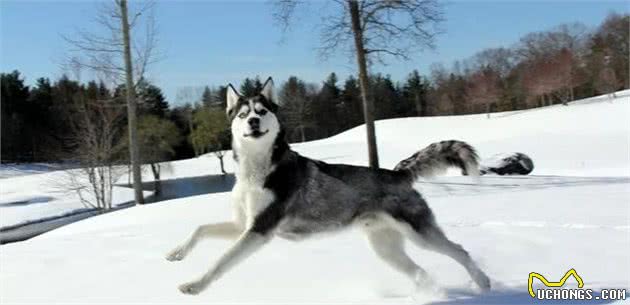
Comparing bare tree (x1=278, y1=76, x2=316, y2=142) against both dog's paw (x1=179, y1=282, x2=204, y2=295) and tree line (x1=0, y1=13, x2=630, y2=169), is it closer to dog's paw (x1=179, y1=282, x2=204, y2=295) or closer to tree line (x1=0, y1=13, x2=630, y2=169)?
tree line (x1=0, y1=13, x2=630, y2=169)

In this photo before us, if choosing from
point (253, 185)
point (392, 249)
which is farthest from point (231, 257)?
point (392, 249)

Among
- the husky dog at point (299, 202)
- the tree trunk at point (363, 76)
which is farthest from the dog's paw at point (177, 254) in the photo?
the tree trunk at point (363, 76)

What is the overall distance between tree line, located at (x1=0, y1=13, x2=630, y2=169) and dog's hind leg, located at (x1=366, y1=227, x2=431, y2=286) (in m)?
34.5

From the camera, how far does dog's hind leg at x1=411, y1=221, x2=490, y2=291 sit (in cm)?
484

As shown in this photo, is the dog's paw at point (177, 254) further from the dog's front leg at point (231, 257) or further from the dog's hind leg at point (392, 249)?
the dog's hind leg at point (392, 249)

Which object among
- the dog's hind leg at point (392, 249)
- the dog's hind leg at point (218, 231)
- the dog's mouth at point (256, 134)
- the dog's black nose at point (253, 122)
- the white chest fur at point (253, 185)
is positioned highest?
the dog's black nose at point (253, 122)

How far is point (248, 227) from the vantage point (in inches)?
171

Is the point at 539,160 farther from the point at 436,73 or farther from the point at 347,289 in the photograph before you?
the point at 436,73

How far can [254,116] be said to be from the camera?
14.2 ft

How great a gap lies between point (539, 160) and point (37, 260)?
1047 inches

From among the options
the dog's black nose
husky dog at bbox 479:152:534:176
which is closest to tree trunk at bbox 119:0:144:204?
husky dog at bbox 479:152:534:176

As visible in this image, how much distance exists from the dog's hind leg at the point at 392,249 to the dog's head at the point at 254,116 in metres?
1.31

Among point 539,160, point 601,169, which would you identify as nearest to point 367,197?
point 601,169

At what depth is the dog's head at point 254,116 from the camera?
4355mm
